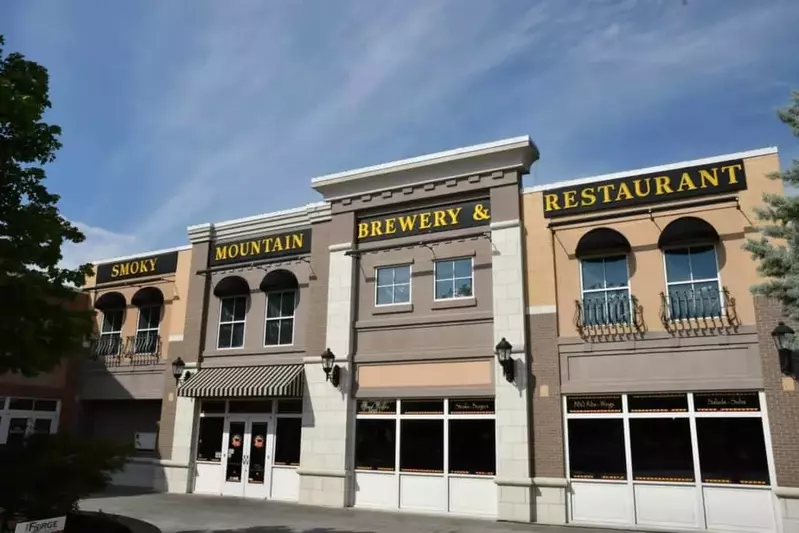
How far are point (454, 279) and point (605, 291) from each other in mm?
3597

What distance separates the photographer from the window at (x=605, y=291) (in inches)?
552

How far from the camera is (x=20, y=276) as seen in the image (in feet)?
27.4

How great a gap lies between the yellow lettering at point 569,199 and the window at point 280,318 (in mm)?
7884

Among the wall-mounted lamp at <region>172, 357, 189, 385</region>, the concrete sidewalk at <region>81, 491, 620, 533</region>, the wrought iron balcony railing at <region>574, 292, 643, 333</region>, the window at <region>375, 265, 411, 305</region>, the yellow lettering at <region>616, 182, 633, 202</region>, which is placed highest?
the yellow lettering at <region>616, 182, 633, 202</region>

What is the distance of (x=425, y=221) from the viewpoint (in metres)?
16.6

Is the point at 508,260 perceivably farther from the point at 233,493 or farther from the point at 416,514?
the point at 233,493

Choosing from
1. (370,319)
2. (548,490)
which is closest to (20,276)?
(370,319)

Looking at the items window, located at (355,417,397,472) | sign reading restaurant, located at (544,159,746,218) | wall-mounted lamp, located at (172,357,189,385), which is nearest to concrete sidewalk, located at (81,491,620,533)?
window, located at (355,417,397,472)

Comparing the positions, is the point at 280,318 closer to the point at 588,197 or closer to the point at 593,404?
the point at 593,404

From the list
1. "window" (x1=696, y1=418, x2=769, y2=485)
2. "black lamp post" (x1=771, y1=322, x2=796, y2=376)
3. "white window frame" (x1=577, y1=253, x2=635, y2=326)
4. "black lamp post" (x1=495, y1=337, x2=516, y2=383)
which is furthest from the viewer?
"black lamp post" (x1=495, y1=337, x2=516, y2=383)

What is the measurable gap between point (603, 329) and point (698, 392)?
2.21 m

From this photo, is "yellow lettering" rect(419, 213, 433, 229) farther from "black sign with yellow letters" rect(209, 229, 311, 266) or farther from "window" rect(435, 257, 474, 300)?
"black sign with yellow letters" rect(209, 229, 311, 266)

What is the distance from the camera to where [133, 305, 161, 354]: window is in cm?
2067

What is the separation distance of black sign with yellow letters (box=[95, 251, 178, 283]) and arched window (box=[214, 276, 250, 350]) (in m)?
2.60
